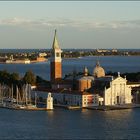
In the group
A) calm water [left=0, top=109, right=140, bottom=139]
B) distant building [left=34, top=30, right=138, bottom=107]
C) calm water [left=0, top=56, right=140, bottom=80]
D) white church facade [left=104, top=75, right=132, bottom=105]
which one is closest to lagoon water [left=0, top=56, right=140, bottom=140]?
calm water [left=0, top=109, right=140, bottom=139]

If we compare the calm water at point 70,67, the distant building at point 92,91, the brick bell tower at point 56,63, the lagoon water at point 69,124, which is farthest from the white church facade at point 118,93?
the calm water at point 70,67

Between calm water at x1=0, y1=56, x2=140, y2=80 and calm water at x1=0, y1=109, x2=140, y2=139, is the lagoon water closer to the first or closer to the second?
calm water at x1=0, y1=109, x2=140, y2=139

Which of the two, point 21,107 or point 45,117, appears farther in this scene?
point 21,107

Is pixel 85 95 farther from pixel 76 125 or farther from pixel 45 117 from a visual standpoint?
pixel 76 125

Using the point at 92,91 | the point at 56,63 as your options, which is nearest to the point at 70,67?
the point at 56,63

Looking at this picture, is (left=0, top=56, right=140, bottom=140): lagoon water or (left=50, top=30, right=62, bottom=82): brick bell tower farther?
(left=50, top=30, right=62, bottom=82): brick bell tower

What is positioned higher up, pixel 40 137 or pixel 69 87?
pixel 69 87

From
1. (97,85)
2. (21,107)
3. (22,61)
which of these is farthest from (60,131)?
(22,61)

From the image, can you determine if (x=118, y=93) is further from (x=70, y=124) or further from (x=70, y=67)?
(x=70, y=67)
